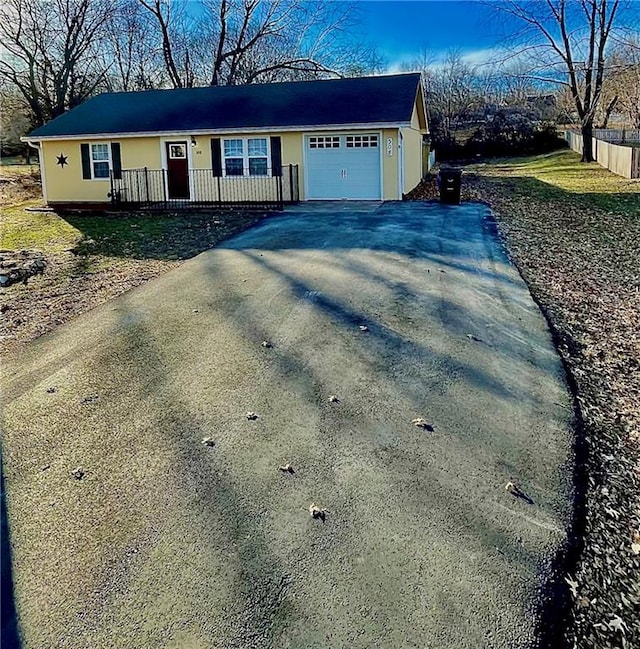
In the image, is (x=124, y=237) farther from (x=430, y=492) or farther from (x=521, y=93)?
(x=521, y=93)

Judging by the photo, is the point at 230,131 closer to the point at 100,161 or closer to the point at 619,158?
the point at 100,161

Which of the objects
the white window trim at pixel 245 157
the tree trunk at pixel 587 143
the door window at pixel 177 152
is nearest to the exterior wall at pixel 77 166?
the door window at pixel 177 152

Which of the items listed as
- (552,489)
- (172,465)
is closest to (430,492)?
(552,489)

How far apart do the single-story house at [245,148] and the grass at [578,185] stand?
16.1ft

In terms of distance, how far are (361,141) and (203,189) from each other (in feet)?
16.6

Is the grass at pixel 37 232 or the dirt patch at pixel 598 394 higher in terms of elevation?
the grass at pixel 37 232

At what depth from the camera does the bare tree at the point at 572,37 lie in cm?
3136

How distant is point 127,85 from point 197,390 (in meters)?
36.5

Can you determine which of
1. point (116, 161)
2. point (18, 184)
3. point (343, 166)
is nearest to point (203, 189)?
point (116, 161)

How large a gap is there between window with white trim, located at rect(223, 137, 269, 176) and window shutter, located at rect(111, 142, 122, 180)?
3.52 metres

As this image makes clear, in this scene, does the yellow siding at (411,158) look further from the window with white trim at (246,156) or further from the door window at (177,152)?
the door window at (177,152)

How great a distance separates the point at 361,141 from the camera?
17.2 metres

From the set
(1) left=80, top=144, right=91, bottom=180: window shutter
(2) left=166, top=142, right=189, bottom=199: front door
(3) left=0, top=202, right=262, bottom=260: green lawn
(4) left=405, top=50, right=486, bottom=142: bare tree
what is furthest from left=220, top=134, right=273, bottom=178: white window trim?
(4) left=405, top=50, right=486, bottom=142: bare tree

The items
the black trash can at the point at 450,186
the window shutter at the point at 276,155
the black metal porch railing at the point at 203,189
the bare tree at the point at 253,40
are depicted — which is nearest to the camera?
the black trash can at the point at 450,186
